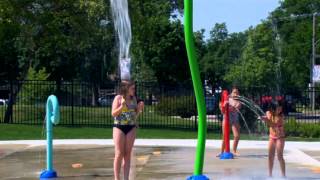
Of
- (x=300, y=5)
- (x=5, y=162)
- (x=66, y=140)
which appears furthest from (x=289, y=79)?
(x=5, y=162)

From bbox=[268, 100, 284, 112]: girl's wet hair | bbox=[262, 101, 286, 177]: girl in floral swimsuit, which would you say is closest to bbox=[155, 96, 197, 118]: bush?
bbox=[268, 100, 284, 112]: girl's wet hair

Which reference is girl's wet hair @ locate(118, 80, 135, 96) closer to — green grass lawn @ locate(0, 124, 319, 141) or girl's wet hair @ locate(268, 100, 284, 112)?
girl's wet hair @ locate(268, 100, 284, 112)

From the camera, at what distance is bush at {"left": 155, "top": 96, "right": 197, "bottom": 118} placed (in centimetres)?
2934

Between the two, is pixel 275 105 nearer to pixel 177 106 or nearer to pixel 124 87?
pixel 124 87

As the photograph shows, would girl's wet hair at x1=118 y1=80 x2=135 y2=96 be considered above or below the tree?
below

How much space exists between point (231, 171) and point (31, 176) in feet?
11.4

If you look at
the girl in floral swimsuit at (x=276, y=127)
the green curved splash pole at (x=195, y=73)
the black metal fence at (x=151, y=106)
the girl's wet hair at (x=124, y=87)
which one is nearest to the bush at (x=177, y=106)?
the black metal fence at (x=151, y=106)

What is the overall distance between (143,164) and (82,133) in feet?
29.5

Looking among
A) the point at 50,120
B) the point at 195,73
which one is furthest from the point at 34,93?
the point at 195,73

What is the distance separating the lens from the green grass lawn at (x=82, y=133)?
20172mm

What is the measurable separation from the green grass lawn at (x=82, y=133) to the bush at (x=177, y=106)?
19.3 feet

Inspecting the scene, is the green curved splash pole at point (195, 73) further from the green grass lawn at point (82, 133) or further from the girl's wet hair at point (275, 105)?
the green grass lawn at point (82, 133)

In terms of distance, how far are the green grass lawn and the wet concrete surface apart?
359 cm

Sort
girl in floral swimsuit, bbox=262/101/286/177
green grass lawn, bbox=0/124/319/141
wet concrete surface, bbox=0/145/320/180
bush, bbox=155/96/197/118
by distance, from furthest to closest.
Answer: bush, bbox=155/96/197/118
green grass lawn, bbox=0/124/319/141
wet concrete surface, bbox=0/145/320/180
girl in floral swimsuit, bbox=262/101/286/177
